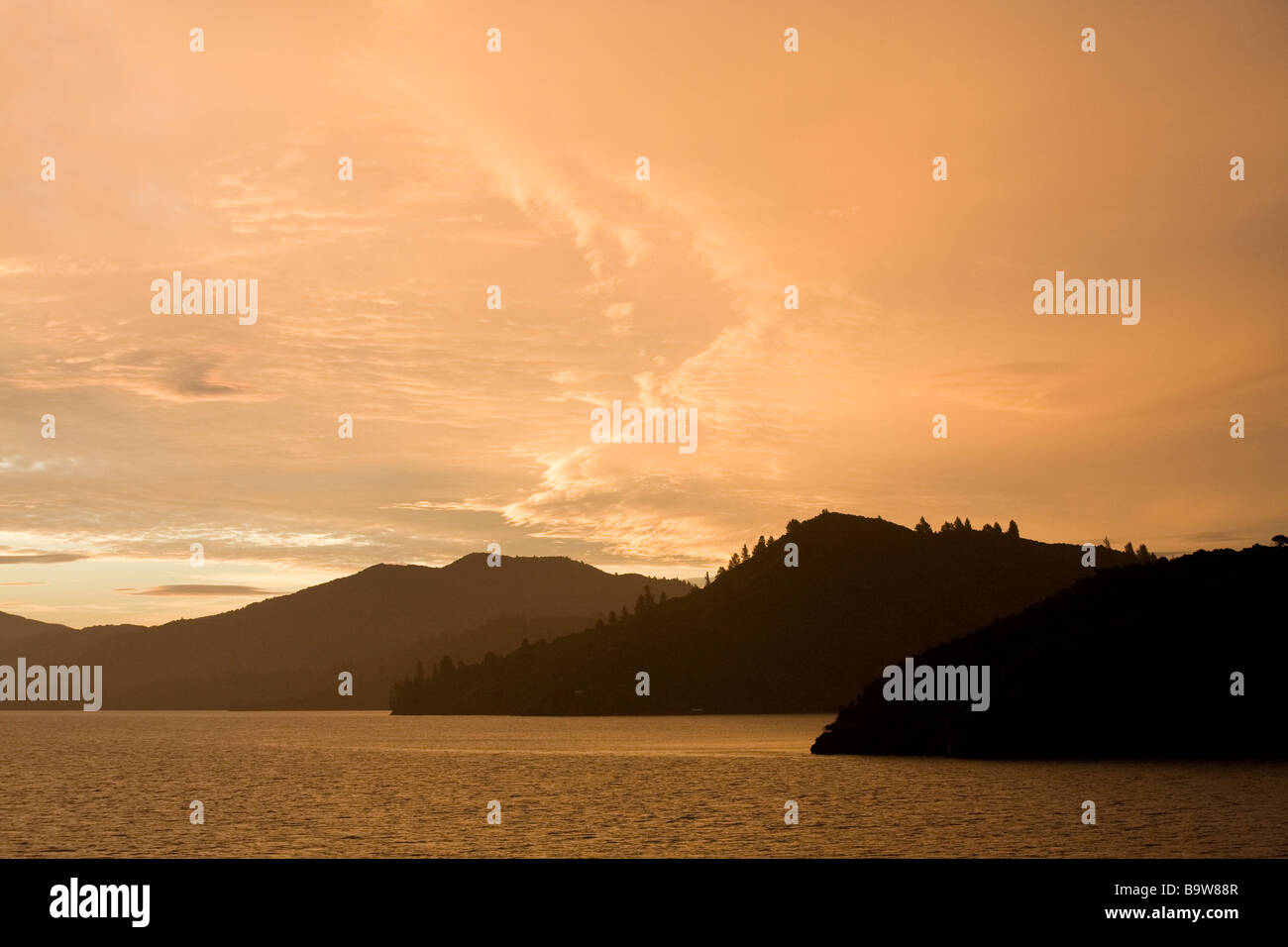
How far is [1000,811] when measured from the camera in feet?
337

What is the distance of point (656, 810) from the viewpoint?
103000mm

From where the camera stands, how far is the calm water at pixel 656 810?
78.4m

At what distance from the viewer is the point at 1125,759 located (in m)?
191

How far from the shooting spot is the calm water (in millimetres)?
78375

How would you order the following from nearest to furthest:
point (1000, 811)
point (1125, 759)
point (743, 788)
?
point (1000, 811)
point (743, 788)
point (1125, 759)
